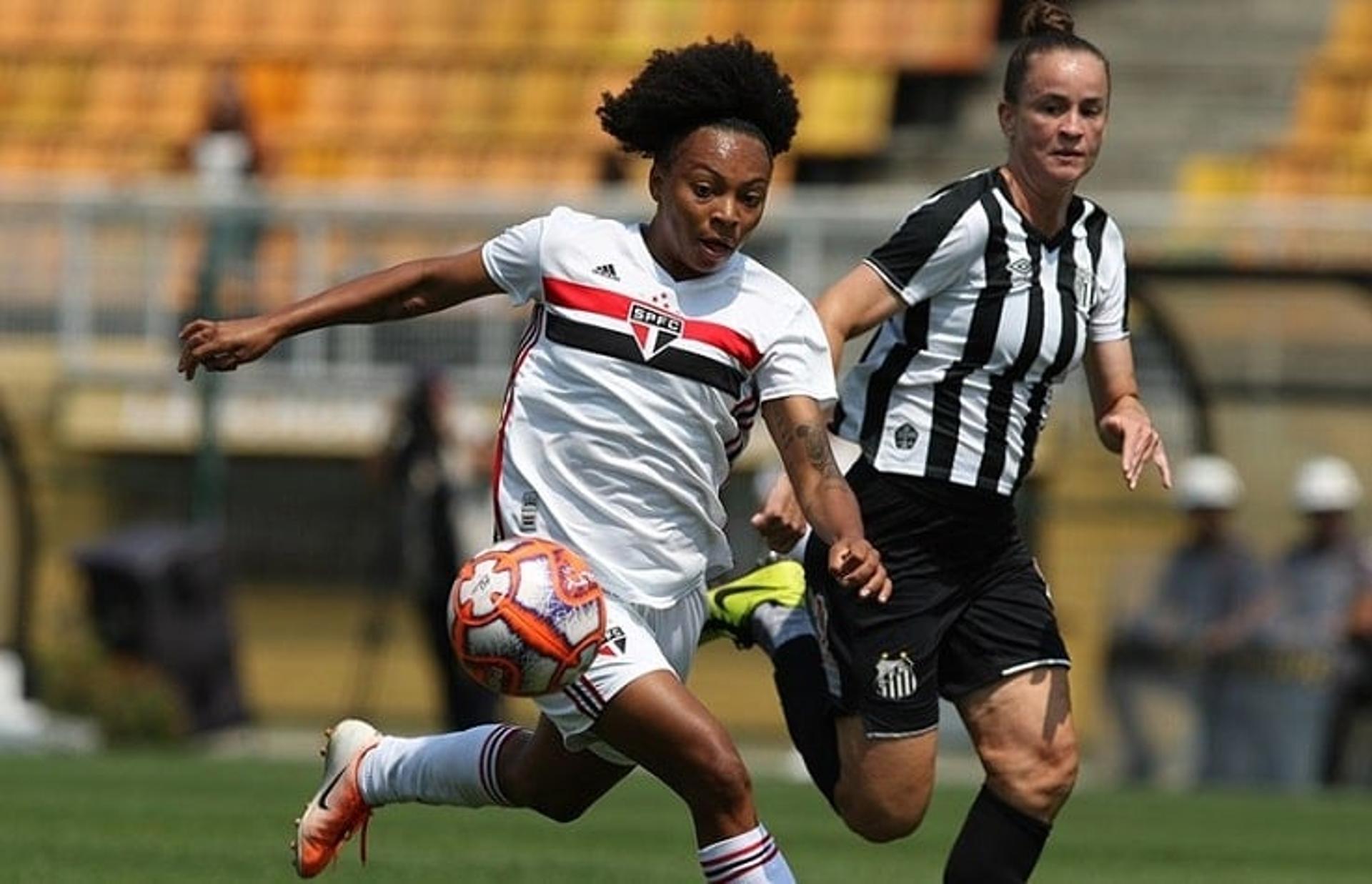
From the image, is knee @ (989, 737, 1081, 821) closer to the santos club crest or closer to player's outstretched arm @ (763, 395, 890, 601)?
player's outstretched arm @ (763, 395, 890, 601)

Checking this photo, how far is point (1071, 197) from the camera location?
330 inches

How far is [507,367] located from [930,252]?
35.1 ft

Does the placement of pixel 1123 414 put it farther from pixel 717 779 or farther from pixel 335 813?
pixel 335 813

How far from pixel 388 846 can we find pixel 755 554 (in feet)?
22.6

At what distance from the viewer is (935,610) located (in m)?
8.39

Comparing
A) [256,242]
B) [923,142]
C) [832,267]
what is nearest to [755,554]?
[832,267]

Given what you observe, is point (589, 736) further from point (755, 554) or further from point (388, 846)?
point (755, 554)

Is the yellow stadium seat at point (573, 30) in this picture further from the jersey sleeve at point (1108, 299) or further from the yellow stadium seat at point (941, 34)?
the jersey sleeve at point (1108, 299)

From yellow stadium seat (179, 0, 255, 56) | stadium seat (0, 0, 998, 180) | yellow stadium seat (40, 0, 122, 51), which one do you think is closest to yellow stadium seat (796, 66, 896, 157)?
stadium seat (0, 0, 998, 180)

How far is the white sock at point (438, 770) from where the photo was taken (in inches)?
314

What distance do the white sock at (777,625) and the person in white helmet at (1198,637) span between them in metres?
8.71

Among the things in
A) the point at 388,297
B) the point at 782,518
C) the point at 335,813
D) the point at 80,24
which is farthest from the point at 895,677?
the point at 80,24

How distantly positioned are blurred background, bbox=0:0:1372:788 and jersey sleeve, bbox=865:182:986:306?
921 centimetres

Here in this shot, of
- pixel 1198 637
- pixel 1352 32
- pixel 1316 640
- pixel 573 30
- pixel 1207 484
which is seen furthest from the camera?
pixel 573 30
